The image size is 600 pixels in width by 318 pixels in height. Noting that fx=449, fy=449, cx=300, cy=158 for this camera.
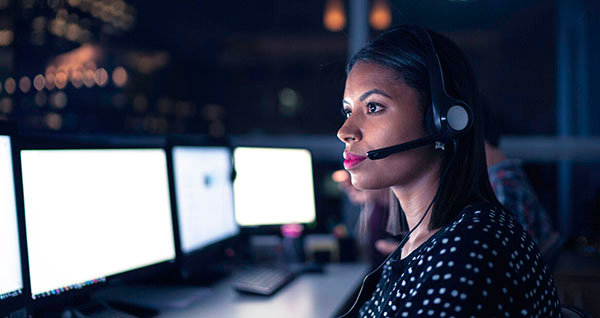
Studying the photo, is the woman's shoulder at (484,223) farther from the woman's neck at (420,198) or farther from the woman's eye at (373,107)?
the woman's eye at (373,107)

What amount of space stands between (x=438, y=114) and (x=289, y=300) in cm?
82

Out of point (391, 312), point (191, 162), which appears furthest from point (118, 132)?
point (391, 312)

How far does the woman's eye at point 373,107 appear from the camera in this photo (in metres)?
0.86

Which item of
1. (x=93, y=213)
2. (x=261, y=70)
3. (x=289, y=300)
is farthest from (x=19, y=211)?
(x=261, y=70)

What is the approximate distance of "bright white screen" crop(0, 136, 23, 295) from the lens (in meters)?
0.85

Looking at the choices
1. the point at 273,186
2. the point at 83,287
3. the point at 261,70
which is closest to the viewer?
the point at 83,287

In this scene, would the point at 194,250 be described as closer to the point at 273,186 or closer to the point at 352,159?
the point at 273,186

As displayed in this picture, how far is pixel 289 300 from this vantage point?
1379 millimetres

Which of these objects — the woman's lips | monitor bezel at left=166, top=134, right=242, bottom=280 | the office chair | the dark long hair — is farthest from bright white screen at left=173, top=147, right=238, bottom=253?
the office chair

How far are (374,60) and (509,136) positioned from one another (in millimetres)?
1975

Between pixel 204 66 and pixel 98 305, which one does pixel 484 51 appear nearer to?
pixel 204 66

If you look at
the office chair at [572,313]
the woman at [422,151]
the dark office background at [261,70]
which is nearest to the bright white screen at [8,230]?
the woman at [422,151]

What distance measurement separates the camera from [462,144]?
0.86 m

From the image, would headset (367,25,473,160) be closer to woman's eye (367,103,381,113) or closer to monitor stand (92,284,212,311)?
woman's eye (367,103,381,113)
